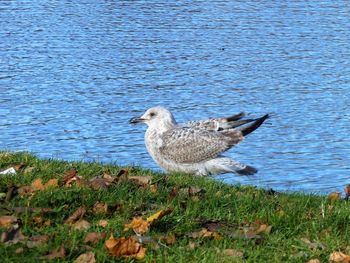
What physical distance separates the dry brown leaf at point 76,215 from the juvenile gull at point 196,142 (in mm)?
6030

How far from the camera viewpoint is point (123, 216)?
782cm

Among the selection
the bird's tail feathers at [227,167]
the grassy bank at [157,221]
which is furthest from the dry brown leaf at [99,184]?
the bird's tail feathers at [227,167]

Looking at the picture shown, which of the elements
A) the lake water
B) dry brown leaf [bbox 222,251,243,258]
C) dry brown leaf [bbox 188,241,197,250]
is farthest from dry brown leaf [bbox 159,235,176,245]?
the lake water

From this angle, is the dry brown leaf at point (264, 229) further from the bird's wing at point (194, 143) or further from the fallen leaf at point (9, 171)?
the bird's wing at point (194, 143)

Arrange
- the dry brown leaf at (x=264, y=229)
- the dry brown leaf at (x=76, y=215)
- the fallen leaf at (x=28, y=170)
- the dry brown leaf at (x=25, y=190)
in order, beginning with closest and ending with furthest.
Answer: the dry brown leaf at (x=76, y=215)
the dry brown leaf at (x=264, y=229)
the dry brown leaf at (x=25, y=190)
the fallen leaf at (x=28, y=170)

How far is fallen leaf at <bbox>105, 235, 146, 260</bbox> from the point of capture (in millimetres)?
6676


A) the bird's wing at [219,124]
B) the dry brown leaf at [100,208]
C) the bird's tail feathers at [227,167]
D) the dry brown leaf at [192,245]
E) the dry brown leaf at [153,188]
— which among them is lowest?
the bird's tail feathers at [227,167]

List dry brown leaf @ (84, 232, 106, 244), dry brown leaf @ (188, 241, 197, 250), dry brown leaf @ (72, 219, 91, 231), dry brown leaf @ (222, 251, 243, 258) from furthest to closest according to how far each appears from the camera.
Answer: dry brown leaf @ (72, 219, 91, 231), dry brown leaf @ (188, 241, 197, 250), dry brown leaf @ (222, 251, 243, 258), dry brown leaf @ (84, 232, 106, 244)

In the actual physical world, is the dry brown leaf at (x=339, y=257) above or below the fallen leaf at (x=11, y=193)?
below

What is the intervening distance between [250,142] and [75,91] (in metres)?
6.41

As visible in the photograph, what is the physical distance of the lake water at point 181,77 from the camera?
18578 mm

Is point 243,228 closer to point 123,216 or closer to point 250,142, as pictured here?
point 123,216

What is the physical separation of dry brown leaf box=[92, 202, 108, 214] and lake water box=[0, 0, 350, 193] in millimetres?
7702

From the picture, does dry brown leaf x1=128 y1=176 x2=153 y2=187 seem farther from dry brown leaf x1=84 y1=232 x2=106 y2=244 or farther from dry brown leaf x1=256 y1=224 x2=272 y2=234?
dry brown leaf x1=84 y1=232 x2=106 y2=244
